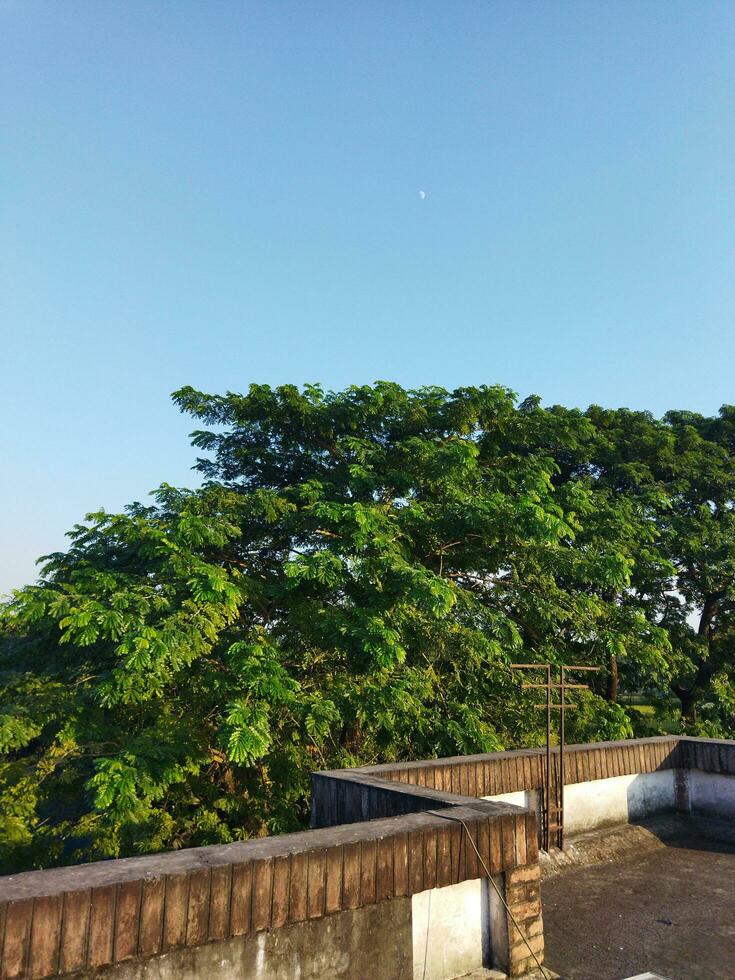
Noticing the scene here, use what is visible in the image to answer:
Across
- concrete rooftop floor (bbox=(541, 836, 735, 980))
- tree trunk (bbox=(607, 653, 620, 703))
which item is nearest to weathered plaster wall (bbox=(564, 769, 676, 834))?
concrete rooftop floor (bbox=(541, 836, 735, 980))

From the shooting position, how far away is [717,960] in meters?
5.90

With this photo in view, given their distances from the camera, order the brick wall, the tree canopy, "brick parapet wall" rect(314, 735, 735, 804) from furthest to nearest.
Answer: the tree canopy, "brick parapet wall" rect(314, 735, 735, 804), the brick wall

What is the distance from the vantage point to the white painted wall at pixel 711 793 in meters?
10.3

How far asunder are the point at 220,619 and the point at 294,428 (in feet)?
21.5

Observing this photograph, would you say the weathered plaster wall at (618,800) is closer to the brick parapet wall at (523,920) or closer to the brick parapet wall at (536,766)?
the brick parapet wall at (536,766)

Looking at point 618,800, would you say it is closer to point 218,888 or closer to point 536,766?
point 536,766

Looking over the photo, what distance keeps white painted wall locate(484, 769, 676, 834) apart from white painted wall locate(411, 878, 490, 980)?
3.39 metres

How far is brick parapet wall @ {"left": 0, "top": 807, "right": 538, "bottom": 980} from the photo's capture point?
12.0ft

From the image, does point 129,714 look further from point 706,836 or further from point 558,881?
point 706,836

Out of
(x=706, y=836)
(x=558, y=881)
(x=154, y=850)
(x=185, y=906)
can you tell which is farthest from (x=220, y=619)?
(x=706, y=836)

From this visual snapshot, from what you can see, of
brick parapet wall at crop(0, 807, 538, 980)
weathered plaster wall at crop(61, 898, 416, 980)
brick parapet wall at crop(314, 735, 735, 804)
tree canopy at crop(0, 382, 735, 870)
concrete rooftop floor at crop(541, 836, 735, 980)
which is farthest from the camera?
tree canopy at crop(0, 382, 735, 870)

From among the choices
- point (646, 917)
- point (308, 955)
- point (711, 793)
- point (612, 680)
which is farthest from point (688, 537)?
point (308, 955)

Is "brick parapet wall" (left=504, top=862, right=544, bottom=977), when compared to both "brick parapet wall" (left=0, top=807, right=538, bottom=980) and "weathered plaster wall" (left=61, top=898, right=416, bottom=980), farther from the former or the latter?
"weathered plaster wall" (left=61, top=898, right=416, bottom=980)

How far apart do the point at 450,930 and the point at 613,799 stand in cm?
558
